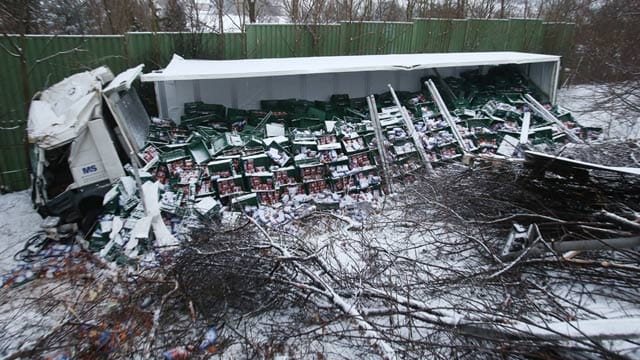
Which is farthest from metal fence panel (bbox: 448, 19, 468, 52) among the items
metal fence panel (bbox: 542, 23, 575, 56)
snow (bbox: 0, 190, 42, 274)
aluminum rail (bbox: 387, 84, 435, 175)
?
snow (bbox: 0, 190, 42, 274)

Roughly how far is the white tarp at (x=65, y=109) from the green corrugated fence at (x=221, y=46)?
1081 mm

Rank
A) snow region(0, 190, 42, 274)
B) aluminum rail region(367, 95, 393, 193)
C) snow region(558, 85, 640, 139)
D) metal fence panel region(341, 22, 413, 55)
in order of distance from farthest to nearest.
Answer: metal fence panel region(341, 22, 413, 55), snow region(558, 85, 640, 139), aluminum rail region(367, 95, 393, 193), snow region(0, 190, 42, 274)

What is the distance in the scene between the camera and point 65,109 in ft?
18.3

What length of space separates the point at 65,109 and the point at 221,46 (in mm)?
5286

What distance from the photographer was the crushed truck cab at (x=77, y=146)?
5.12 m

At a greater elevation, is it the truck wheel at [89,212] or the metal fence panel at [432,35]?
the metal fence panel at [432,35]

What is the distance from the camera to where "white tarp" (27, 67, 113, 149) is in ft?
16.3

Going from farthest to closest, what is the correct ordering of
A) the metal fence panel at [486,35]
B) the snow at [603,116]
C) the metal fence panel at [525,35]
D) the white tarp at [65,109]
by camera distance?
the metal fence panel at [525,35] < the metal fence panel at [486,35] < the snow at [603,116] < the white tarp at [65,109]

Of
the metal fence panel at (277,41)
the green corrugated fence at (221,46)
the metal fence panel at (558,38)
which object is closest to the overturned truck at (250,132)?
the green corrugated fence at (221,46)

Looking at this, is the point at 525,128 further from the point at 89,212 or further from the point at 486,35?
the point at 89,212

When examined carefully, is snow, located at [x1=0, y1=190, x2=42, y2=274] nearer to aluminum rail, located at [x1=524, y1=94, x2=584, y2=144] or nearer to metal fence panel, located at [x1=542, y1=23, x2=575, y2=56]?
aluminum rail, located at [x1=524, y1=94, x2=584, y2=144]

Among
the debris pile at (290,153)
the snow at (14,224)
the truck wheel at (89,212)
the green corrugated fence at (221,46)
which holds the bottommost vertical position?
the snow at (14,224)

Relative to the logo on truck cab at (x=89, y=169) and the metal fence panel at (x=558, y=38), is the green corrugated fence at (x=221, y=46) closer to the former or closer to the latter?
the metal fence panel at (x=558, y=38)

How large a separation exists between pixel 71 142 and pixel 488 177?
5.96 meters
